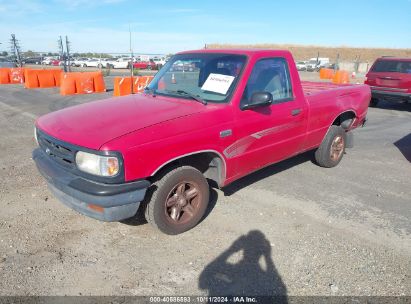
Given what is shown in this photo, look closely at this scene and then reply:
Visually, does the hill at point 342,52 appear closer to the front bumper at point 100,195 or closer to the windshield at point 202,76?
the windshield at point 202,76

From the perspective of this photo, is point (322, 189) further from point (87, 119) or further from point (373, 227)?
point (87, 119)

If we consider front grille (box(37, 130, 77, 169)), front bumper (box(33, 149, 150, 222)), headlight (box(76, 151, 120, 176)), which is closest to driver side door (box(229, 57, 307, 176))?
front bumper (box(33, 149, 150, 222))

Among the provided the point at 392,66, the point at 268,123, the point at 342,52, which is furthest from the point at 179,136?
the point at 342,52

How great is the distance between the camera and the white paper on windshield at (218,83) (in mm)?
3887

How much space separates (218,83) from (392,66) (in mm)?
10590

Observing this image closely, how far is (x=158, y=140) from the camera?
313 cm

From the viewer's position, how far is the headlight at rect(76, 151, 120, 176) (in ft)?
9.68

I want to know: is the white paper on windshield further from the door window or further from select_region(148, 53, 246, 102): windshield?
the door window

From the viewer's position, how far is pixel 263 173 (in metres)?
5.52

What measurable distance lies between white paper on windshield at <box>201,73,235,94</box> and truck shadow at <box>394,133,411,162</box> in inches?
178

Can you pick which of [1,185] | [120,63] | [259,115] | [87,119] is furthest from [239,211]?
[120,63]

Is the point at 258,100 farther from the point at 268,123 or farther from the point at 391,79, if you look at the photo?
the point at 391,79

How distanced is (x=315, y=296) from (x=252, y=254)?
0.73 meters

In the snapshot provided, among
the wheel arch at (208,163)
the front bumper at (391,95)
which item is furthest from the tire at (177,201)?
the front bumper at (391,95)
